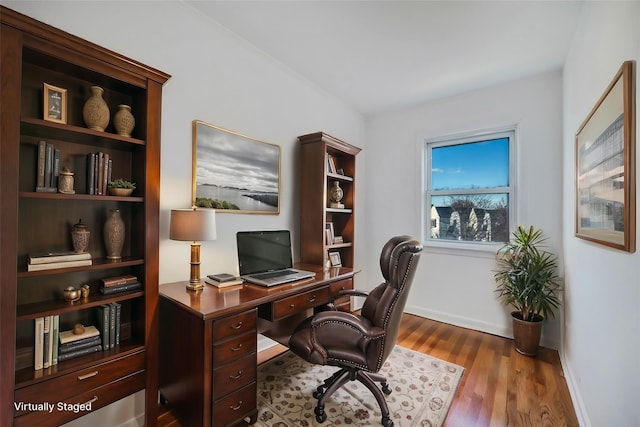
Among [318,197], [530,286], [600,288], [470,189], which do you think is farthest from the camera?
[470,189]

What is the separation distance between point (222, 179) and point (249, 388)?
1.49 metres

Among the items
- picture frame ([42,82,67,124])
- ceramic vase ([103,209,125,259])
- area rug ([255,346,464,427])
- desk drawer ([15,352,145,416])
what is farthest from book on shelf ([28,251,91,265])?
area rug ([255,346,464,427])

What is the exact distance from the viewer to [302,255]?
2863 mm

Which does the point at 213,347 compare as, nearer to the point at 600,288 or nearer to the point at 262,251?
the point at 262,251

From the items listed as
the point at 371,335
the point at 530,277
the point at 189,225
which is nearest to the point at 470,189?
the point at 530,277

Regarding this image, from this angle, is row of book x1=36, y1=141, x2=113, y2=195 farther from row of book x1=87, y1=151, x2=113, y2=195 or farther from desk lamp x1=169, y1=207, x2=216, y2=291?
desk lamp x1=169, y1=207, x2=216, y2=291

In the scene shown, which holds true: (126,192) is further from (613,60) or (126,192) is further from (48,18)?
(613,60)

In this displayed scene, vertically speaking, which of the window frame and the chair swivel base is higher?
the window frame

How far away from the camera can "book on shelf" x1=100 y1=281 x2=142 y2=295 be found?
1.43 meters

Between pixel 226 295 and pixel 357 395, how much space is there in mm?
1187

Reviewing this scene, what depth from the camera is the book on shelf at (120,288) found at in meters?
1.43

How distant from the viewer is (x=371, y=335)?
1.55 m

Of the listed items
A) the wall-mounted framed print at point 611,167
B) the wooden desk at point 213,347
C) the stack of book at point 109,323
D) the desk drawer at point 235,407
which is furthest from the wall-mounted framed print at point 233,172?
the wall-mounted framed print at point 611,167

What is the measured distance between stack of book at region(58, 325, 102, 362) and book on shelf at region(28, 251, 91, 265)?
396mm
